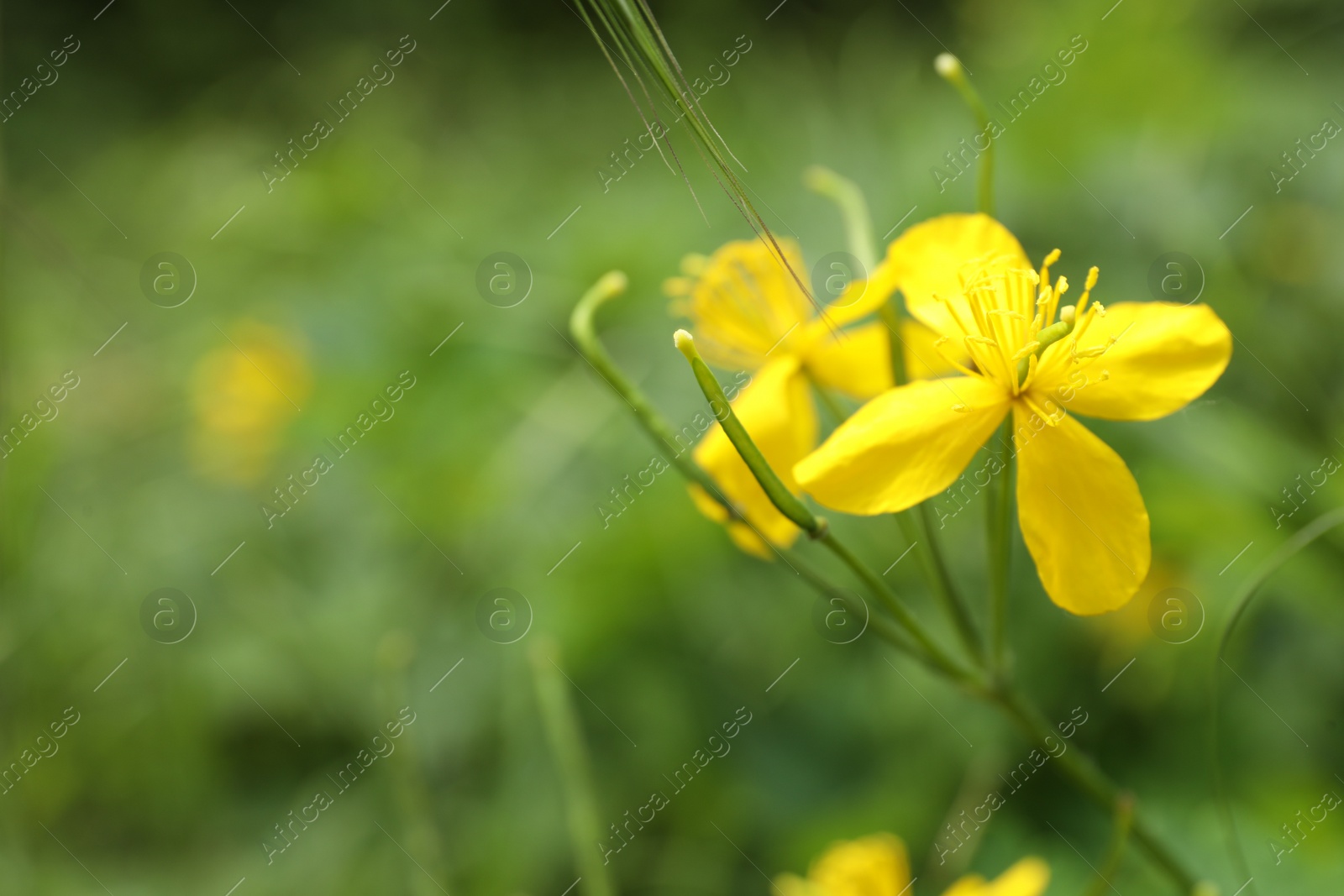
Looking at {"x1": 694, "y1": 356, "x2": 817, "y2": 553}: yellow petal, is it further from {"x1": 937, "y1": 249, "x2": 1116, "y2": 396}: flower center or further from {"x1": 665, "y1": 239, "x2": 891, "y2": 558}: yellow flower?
{"x1": 937, "y1": 249, "x2": 1116, "y2": 396}: flower center

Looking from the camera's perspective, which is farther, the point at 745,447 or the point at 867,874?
the point at 867,874

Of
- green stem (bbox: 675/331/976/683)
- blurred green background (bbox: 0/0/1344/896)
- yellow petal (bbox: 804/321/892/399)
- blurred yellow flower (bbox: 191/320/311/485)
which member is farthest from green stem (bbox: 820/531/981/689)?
blurred yellow flower (bbox: 191/320/311/485)

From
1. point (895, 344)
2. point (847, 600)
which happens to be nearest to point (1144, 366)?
point (895, 344)

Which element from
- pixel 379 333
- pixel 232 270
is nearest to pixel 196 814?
pixel 379 333

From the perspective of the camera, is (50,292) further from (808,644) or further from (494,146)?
(808,644)

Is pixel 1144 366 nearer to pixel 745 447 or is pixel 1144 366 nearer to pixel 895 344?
pixel 895 344

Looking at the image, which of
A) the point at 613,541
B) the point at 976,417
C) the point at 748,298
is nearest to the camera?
the point at 976,417

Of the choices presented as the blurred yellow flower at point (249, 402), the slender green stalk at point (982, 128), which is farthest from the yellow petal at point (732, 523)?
the blurred yellow flower at point (249, 402)
